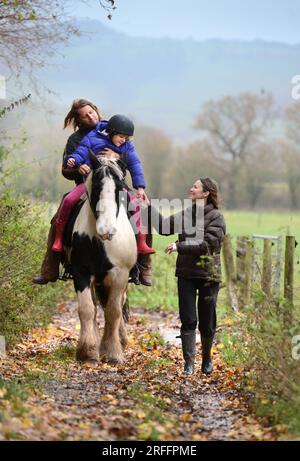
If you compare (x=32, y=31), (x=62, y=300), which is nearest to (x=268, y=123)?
(x=62, y=300)

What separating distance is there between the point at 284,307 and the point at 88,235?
10.6 feet

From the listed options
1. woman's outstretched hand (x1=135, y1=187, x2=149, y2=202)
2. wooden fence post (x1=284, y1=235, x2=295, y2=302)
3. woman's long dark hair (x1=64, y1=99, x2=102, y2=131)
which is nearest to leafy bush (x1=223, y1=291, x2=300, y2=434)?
wooden fence post (x1=284, y1=235, x2=295, y2=302)

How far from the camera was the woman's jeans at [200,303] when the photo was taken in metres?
9.93

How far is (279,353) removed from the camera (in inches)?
291

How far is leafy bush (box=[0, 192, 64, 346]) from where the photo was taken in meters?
10.7

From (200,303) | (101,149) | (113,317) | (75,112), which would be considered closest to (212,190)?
(200,303)

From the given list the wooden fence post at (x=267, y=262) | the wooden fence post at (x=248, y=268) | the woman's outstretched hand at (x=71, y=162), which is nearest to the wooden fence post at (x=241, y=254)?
the wooden fence post at (x=248, y=268)

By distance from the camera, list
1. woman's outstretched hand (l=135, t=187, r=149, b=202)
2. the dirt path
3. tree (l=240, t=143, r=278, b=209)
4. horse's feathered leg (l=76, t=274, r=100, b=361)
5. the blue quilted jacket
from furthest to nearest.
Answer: tree (l=240, t=143, r=278, b=209), woman's outstretched hand (l=135, t=187, r=149, b=202), the blue quilted jacket, horse's feathered leg (l=76, t=274, r=100, b=361), the dirt path

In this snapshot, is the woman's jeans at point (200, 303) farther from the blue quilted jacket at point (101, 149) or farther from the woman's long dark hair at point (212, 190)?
the blue quilted jacket at point (101, 149)

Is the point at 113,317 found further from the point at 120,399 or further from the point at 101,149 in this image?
the point at 120,399

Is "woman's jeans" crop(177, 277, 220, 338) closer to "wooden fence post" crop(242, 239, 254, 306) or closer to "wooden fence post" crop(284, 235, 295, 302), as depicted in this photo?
"wooden fence post" crop(242, 239, 254, 306)

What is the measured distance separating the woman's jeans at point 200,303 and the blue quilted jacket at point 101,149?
1525 millimetres

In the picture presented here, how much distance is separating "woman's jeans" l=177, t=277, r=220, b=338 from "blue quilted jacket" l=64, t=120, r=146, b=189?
5.00ft
